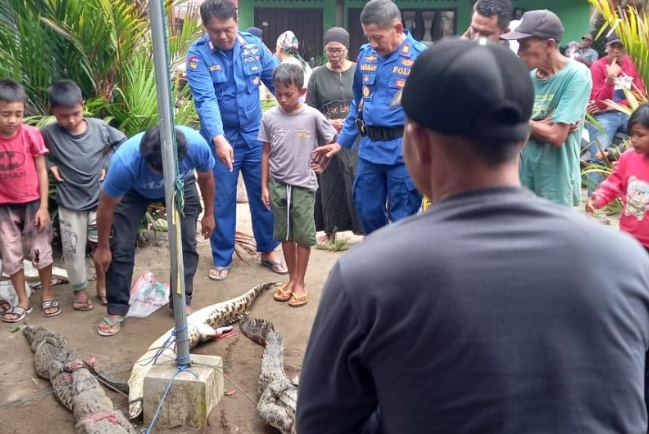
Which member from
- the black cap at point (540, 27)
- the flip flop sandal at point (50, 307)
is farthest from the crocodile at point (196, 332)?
the black cap at point (540, 27)

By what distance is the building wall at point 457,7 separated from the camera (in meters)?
13.4

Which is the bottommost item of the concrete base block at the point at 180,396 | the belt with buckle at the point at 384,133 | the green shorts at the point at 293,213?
the concrete base block at the point at 180,396

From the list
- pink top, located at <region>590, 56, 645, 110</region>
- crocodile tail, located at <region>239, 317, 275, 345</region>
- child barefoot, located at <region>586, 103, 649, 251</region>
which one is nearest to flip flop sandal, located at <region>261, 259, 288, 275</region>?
crocodile tail, located at <region>239, 317, 275, 345</region>

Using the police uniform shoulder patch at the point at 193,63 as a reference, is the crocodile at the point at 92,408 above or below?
below

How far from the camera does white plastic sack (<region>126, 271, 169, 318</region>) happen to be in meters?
4.59

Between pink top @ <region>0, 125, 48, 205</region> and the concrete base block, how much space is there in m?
1.78

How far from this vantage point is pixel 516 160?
3.82ft

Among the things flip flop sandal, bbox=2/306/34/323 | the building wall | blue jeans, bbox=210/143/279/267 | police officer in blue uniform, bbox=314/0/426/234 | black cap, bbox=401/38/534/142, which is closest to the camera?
black cap, bbox=401/38/534/142

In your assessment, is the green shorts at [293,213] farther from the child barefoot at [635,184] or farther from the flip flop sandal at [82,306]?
the child barefoot at [635,184]

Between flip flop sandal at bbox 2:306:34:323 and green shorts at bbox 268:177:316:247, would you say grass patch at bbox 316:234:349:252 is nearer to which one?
green shorts at bbox 268:177:316:247

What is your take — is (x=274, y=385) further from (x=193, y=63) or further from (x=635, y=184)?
(x=193, y=63)

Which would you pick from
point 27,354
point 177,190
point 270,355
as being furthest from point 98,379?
point 177,190

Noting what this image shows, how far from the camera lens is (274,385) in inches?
134

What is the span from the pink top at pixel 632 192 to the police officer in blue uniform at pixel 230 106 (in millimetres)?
2470
